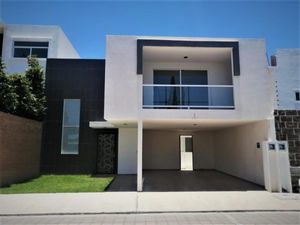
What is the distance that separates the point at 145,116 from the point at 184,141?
7.68 m

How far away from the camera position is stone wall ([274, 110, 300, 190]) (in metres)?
9.74

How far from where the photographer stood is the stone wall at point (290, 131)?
9.74 meters

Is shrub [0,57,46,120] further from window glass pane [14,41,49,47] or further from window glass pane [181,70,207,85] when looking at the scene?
window glass pane [181,70,207,85]

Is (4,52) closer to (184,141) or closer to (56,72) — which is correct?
(56,72)

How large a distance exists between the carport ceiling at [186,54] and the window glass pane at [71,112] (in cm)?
516

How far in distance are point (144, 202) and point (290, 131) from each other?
6763 mm

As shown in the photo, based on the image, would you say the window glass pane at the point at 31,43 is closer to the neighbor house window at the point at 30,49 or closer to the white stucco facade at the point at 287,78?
the neighbor house window at the point at 30,49

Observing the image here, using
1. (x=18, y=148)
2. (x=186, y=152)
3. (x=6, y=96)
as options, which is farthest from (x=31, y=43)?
(x=186, y=152)

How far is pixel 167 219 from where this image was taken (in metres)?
5.89

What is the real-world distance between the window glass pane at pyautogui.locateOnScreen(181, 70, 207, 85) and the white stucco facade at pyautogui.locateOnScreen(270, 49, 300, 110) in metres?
5.01

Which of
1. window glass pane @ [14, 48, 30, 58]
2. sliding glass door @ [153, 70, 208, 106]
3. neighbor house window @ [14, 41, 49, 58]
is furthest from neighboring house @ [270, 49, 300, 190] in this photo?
window glass pane @ [14, 48, 30, 58]

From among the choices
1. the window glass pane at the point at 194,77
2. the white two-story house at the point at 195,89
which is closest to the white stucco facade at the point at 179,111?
the white two-story house at the point at 195,89

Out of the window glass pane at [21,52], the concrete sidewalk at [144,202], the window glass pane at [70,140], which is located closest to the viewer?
the concrete sidewalk at [144,202]

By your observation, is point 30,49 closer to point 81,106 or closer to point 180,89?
point 81,106
